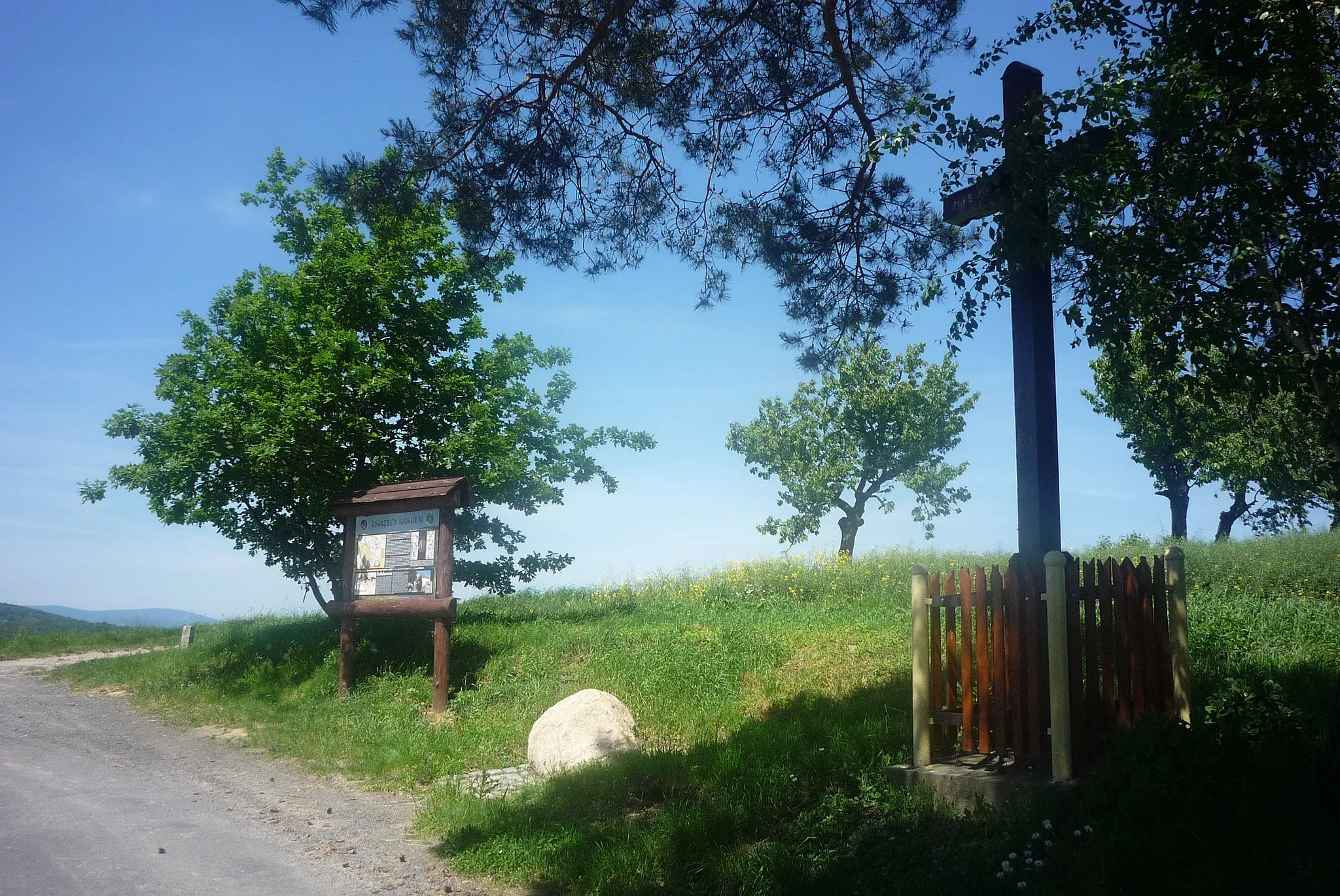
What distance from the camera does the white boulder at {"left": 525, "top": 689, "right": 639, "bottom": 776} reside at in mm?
8844

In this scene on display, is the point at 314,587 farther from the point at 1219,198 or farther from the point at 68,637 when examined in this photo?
the point at 1219,198

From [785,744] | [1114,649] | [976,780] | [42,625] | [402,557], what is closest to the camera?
[976,780]

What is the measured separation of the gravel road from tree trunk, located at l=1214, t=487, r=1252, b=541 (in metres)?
33.6

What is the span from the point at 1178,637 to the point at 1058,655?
1.22 m

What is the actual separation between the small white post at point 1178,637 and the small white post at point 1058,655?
1069 millimetres

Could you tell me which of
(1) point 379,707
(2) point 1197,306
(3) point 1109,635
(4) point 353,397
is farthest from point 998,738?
(4) point 353,397

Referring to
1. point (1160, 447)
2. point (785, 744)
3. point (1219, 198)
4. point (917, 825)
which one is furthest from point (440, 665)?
point (1160, 447)

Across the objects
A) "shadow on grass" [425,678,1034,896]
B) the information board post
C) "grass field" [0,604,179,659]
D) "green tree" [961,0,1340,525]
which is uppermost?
"green tree" [961,0,1340,525]

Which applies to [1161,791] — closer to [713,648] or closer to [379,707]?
[713,648]

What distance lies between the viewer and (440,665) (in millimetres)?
12633

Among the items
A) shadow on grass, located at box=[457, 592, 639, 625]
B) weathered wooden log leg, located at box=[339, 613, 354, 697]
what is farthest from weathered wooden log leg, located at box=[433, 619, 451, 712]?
shadow on grass, located at box=[457, 592, 639, 625]

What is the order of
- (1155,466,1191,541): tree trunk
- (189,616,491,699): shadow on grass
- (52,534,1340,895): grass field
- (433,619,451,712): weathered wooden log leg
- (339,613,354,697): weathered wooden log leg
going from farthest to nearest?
(1155,466,1191,541): tree trunk
(189,616,491,699): shadow on grass
(339,613,354,697): weathered wooden log leg
(433,619,451,712): weathered wooden log leg
(52,534,1340,895): grass field

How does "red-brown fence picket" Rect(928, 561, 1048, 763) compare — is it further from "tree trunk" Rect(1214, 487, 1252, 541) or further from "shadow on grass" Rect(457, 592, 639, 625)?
"tree trunk" Rect(1214, 487, 1252, 541)

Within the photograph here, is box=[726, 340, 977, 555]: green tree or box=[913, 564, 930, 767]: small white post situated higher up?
box=[726, 340, 977, 555]: green tree
